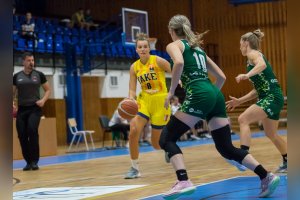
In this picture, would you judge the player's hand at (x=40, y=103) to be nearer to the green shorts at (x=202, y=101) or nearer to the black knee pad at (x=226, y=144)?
the green shorts at (x=202, y=101)

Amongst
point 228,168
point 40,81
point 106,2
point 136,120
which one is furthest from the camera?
point 106,2

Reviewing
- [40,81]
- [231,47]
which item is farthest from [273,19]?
[40,81]

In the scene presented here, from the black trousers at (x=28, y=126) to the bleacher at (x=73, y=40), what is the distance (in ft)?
32.2

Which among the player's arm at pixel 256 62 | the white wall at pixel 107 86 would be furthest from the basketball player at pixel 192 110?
the white wall at pixel 107 86

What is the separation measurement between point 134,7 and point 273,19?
6.69 metres

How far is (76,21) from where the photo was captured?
78.2 ft

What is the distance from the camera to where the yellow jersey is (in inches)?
Result: 295

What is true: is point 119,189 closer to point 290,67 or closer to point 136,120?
point 136,120

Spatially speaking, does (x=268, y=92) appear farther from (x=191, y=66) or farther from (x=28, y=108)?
(x=28, y=108)

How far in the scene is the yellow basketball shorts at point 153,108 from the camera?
7519mm

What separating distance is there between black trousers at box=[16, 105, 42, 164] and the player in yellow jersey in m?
2.96

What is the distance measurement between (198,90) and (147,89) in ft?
8.70

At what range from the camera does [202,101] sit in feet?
16.2

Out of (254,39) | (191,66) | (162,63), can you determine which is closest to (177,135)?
(191,66)
